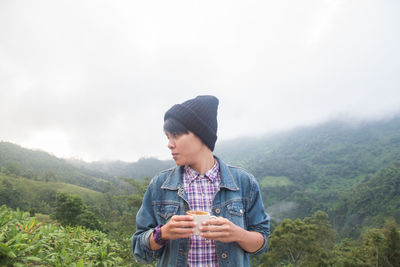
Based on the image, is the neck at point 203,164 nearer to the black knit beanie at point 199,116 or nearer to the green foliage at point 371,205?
the black knit beanie at point 199,116

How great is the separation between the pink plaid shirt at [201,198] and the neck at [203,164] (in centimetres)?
3

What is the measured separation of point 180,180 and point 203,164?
227 millimetres

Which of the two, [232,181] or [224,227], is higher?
[232,181]

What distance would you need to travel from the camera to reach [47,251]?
4184 mm

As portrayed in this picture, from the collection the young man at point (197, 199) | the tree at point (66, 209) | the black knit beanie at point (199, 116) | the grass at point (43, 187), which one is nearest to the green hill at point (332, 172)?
the grass at point (43, 187)

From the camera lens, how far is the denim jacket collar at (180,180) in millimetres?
1869

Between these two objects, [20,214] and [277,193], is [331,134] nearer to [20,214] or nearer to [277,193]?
[277,193]

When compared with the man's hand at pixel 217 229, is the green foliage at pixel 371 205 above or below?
above

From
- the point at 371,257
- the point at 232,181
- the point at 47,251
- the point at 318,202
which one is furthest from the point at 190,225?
the point at 318,202

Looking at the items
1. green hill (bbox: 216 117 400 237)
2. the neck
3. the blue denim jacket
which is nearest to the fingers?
the blue denim jacket

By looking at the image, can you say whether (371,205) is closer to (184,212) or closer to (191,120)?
(184,212)

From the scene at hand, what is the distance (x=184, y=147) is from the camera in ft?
5.86

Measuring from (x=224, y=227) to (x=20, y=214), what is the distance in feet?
21.8

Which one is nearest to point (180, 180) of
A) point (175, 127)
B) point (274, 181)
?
point (175, 127)
